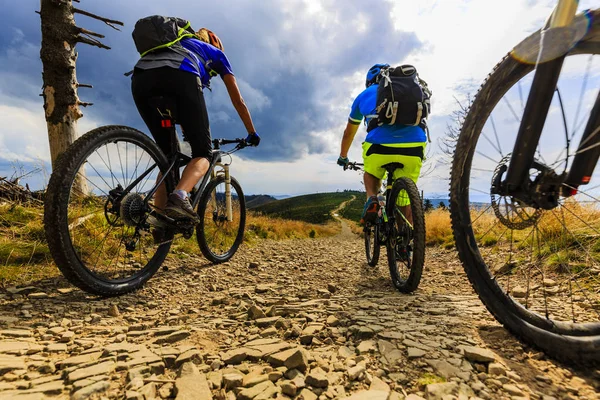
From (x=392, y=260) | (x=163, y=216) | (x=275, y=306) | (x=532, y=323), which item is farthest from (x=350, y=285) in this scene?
(x=163, y=216)

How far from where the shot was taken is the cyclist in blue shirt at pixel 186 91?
2949 millimetres

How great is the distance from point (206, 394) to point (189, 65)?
297 centimetres

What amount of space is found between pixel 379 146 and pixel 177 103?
2.38 m

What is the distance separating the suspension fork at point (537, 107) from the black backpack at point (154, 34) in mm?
3052

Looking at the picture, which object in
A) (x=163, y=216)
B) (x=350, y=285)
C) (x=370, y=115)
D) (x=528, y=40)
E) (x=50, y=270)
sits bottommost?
(x=350, y=285)

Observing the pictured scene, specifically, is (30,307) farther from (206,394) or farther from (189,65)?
(189,65)

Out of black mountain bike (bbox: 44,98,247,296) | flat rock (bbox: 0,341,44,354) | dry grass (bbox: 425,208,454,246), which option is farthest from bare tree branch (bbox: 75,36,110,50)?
dry grass (bbox: 425,208,454,246)

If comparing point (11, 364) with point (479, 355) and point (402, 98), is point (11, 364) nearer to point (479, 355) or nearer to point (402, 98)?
point (479, 355)

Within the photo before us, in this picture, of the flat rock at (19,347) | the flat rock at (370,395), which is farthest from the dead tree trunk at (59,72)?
the flat rock at (370,395)

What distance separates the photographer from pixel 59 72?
16.5 ft

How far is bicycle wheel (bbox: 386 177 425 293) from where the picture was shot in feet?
9.37

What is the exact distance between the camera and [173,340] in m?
1.79

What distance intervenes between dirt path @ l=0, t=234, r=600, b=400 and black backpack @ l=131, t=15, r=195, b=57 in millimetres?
2476

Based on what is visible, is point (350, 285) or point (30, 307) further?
point (350, 285)
